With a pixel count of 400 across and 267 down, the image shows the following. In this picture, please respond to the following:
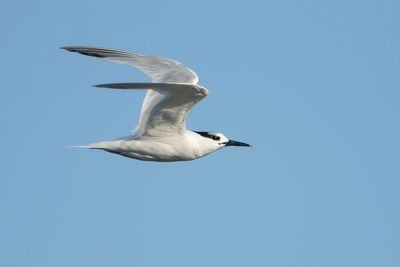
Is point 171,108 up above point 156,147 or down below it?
above

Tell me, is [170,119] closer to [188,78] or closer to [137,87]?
[188,78]

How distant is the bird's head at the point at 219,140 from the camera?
50.1ft

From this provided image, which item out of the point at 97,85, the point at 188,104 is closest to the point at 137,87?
the point at 97,85

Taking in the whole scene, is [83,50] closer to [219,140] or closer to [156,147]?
[156,147]

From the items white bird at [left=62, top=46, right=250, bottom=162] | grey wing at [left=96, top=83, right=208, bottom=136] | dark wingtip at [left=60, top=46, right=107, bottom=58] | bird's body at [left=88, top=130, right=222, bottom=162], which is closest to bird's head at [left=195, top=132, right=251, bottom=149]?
white bird at [left=62, top=46, right=250, bottom=162]

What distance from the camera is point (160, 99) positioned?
46.2 feet

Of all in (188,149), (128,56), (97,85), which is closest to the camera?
(97,85)

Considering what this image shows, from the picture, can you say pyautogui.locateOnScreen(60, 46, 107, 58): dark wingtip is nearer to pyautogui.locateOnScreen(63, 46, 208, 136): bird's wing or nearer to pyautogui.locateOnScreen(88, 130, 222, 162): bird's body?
pyautogui.locateOnScreen(63, 46, 208, 136): bird's wing

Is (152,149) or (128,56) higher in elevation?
(128,56)

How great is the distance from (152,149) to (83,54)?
2235mm

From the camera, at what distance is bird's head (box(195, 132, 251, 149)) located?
50.1 feet

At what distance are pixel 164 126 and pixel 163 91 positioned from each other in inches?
50.6

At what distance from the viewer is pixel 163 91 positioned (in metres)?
13.3

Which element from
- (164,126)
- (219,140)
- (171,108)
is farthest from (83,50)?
(219,140)
